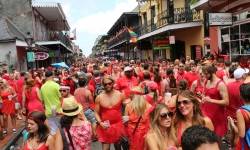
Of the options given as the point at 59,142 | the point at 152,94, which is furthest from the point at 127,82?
the point at 59,142

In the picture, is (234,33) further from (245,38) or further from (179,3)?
(179,3)

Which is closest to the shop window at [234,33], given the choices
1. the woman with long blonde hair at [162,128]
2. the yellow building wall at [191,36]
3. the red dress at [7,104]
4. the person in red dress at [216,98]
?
the yellow building wall at [191,36]

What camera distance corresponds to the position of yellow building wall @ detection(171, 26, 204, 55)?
17309mm

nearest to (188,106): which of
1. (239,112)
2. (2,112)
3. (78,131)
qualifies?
(239,112)

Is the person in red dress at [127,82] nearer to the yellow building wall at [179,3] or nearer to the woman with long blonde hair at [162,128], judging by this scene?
the woman with long blonde hair at [162,128]

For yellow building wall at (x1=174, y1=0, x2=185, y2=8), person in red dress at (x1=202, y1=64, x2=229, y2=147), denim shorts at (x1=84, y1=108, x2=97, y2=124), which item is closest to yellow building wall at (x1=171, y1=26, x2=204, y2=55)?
yellow building wall at (x1=174, y1=0, x2=185, y2=8)

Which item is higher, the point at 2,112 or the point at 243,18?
the point at 243,18

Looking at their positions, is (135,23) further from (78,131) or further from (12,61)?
(78,131)

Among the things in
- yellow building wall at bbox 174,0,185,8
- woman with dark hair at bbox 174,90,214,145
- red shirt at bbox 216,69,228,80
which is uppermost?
yellow building wall at bbox 174,0,185,8

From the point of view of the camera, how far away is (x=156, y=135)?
3.02 metres

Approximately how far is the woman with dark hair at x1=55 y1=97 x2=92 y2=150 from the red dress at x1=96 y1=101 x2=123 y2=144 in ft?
3.85

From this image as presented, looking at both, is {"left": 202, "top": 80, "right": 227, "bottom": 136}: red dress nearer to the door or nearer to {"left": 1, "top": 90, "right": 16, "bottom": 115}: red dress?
{"left": 1, "top": 90, "right": 16, "bottom": 115}: red dress

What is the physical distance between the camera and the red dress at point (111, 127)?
16.0 feet

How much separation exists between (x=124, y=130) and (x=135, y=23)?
107ft
